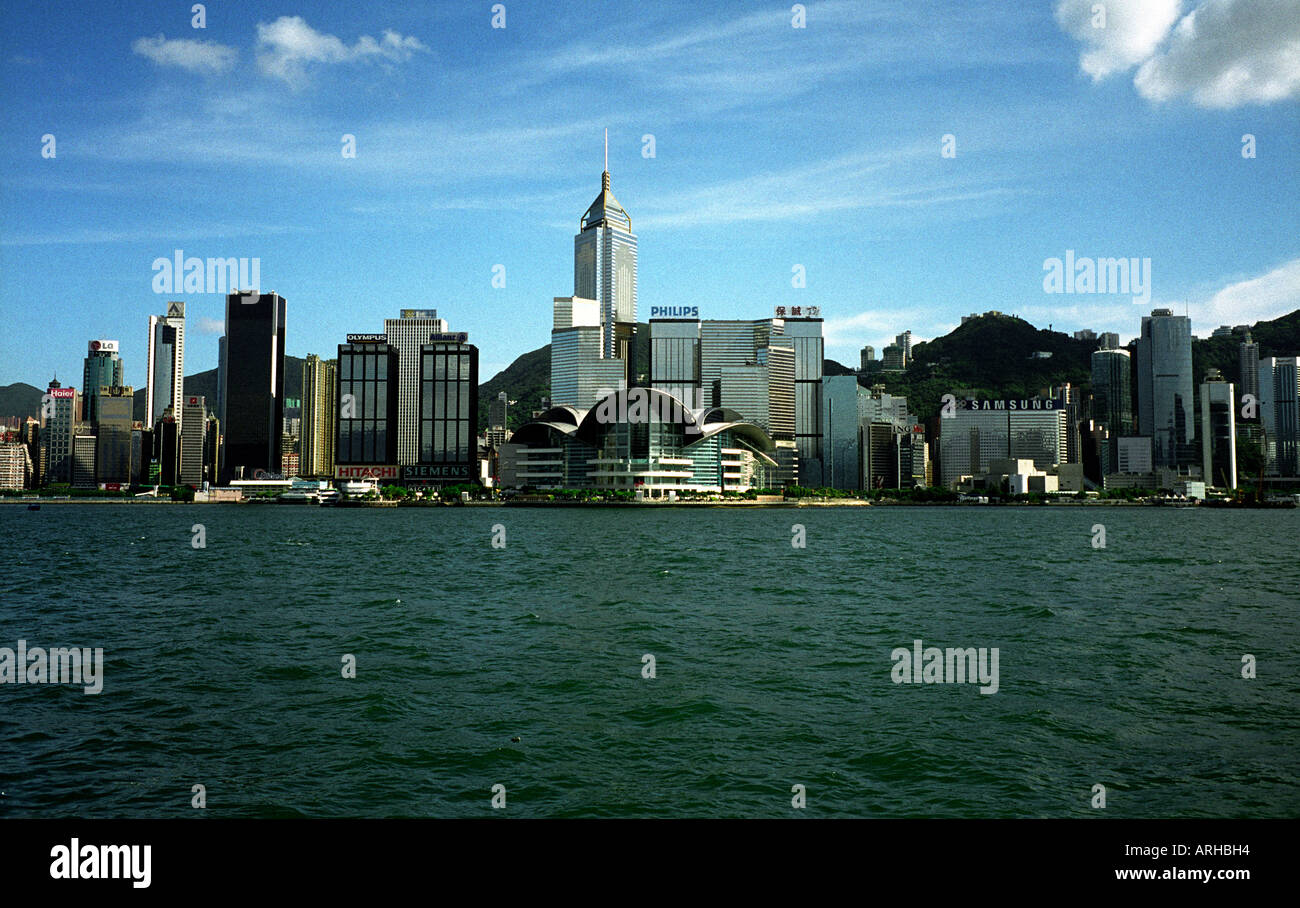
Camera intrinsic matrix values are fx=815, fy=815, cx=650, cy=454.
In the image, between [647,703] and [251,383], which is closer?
[647,703]

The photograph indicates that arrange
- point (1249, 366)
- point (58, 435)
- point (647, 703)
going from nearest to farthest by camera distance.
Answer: point (647, 703) < point (1249, 366) < point (58, 435)

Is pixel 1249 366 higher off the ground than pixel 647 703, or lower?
higher

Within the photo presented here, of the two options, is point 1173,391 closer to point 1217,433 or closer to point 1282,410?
point 1217,433

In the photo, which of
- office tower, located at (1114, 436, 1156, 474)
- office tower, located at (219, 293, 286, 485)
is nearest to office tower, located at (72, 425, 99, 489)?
office tower, located at (219, 293, 286, 485)

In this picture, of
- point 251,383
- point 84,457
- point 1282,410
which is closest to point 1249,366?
point 1282,410
